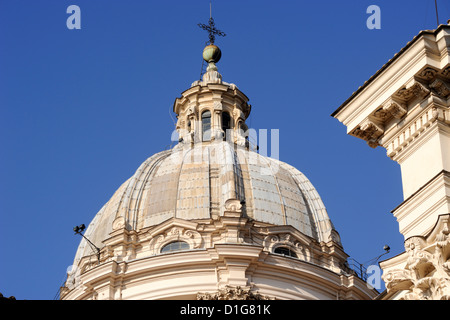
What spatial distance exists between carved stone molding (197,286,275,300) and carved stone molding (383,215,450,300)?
3050cm

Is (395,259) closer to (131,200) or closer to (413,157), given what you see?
(413,157)

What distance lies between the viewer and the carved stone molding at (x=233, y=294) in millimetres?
50844

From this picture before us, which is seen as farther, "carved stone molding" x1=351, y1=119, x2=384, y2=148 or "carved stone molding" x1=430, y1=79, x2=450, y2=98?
"carved stone molding" x1=351, y1=119, x2=384, y2=148

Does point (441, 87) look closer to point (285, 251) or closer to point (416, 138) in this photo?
point (416, 138)

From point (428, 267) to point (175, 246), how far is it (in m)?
35.2

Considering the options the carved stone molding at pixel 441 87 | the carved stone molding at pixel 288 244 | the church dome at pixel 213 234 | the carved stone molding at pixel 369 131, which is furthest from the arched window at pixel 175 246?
the carved stone molding at pixel 441 87

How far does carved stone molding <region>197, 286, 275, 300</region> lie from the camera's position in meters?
50.8

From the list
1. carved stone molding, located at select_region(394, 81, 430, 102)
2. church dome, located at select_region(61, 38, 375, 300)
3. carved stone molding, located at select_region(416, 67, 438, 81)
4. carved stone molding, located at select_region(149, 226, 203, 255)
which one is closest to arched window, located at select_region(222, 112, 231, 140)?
church dome, located at select_region(61, 38, 375, 300)

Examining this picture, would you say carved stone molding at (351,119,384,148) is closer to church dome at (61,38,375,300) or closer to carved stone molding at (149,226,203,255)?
church dome at (61,38,375,300)

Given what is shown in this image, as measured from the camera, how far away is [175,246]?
5488cm
